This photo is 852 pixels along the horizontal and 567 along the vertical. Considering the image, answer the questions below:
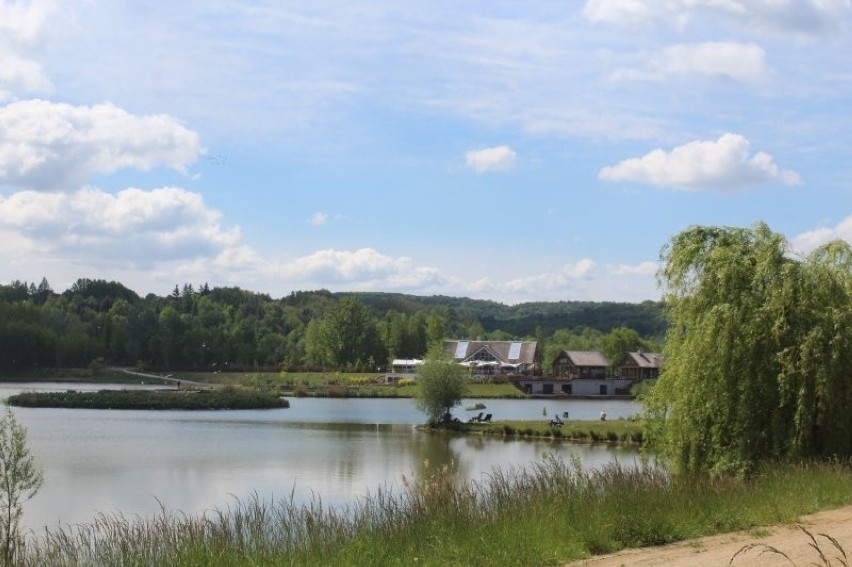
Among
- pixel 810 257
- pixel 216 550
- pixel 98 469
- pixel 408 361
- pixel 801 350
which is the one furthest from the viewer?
pixel 408 361

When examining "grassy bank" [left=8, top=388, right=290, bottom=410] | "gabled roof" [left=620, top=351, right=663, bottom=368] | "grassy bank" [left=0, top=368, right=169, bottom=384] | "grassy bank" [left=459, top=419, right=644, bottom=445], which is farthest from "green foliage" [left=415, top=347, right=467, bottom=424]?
"gabled roof" [left=620, top=351, right=663, bottom=368]

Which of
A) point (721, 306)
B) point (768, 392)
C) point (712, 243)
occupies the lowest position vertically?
point (768, 392)

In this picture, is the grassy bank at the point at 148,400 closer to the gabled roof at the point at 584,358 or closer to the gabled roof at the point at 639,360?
the gabled roof at the point at 584,358

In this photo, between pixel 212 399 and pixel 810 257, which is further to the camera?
pixel 212 399

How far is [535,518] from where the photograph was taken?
13.0m

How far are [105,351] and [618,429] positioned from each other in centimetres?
12592

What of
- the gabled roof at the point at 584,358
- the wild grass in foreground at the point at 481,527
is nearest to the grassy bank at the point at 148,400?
the gabled roof at the point at 584,358

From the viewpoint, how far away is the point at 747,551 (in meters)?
12.2

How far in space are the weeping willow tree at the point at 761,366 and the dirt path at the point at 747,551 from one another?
285 inches

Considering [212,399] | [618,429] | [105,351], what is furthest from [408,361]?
[618,429]

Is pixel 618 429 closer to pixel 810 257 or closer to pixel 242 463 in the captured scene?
pixel 242 463

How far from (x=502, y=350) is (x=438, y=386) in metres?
93.9

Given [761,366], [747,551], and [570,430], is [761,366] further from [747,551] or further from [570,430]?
[570,430]

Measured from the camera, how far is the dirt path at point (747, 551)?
1110 centimetres
